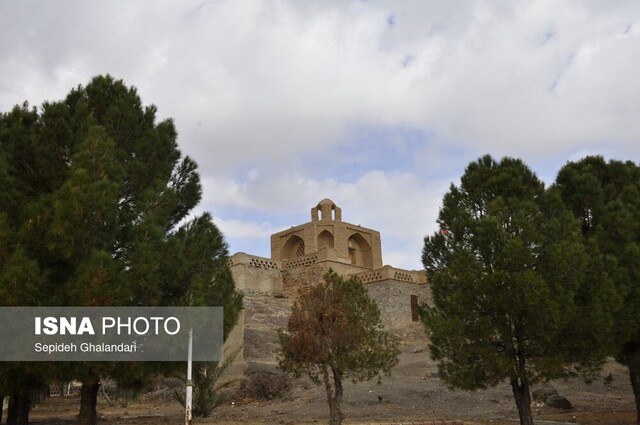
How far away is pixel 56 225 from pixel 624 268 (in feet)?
38.6

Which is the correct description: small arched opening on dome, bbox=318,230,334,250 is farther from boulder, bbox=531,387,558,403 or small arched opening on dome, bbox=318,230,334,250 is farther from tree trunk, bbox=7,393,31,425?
tree trunk, bbox=7,393,31,425

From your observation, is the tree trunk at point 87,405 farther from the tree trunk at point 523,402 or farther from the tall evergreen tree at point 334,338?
the tree trunk at point 523,402

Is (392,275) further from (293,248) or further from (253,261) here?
(293,248)

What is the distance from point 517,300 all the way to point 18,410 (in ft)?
37.0

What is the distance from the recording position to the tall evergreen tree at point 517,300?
11953 mm

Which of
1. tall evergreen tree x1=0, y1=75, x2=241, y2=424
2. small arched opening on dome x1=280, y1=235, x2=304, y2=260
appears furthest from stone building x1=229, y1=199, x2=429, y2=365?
tall evergreen tree x1=0, y1=75, x2=241, y2=424

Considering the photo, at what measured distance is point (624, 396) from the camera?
1981cm

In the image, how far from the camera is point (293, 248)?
40.9 metres

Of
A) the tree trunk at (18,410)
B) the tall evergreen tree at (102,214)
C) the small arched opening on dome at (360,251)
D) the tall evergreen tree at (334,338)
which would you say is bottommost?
the tree trunk at (18,410)

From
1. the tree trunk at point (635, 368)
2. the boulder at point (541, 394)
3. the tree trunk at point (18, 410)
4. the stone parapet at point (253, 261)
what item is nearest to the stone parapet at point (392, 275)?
the stone parapet at point (253, 261)

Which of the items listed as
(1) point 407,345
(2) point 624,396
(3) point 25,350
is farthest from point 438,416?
(1) point 407,345

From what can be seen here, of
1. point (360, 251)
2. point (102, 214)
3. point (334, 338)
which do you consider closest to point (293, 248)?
point (360, 251)

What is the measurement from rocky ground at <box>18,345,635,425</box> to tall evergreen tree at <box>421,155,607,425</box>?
223 centimetres

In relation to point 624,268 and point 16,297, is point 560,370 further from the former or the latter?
point 16,297
